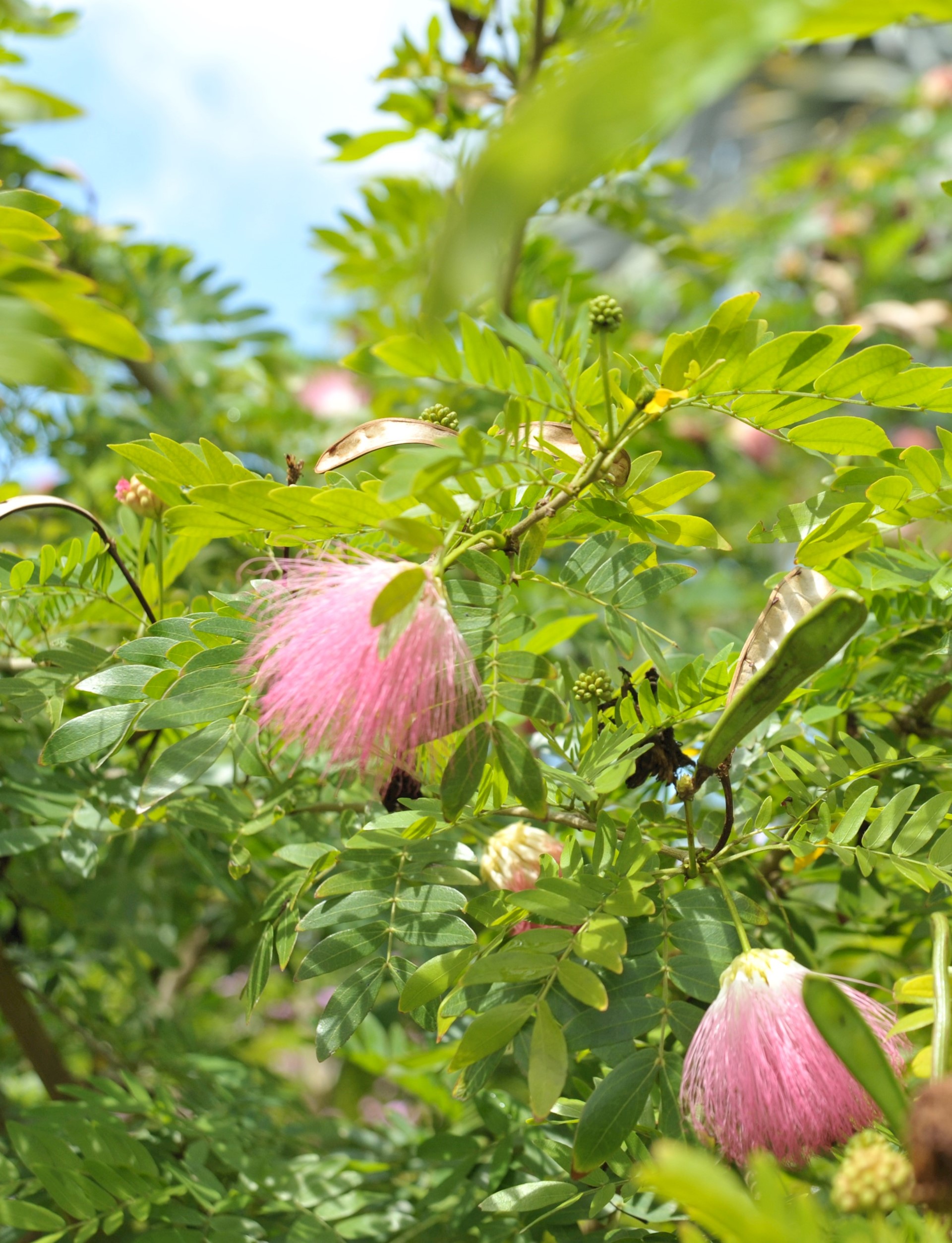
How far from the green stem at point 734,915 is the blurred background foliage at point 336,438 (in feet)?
0.80

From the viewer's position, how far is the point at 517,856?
70 centimetres

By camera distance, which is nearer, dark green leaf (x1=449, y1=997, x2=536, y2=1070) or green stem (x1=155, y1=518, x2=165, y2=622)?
dark green leaf (x1=449, y1=997, x2=536, y2=1070)

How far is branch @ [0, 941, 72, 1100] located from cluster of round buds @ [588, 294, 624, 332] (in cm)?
92

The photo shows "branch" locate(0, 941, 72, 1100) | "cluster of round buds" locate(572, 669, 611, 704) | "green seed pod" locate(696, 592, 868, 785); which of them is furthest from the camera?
"branch" locate(0, 941, 72, 1100)

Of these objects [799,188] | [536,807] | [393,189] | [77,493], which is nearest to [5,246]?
[536,807]

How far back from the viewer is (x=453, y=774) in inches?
23.4

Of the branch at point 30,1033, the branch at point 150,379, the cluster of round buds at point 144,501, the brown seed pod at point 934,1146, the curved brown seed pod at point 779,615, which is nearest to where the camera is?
the brown seed pod at point 934,1146

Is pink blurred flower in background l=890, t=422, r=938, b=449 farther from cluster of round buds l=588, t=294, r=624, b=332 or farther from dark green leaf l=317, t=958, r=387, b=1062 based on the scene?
dark green leaf l=317, t=958, r=387, b=1062

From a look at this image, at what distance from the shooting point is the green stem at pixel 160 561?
2.95ft

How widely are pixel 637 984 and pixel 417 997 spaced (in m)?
0.15

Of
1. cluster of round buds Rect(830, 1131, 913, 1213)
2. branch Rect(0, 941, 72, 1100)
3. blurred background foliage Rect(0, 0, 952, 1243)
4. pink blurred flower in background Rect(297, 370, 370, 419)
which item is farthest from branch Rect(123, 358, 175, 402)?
cluster of round buds Rect(830, 1131, 913, 1213)

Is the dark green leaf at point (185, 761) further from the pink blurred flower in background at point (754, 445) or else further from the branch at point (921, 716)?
the pink blurred flower in background at point (754, 445)

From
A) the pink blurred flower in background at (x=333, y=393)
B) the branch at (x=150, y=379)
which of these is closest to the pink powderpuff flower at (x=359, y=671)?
the branch at (x=150, y=379)

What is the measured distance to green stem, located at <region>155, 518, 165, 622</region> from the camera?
2.95 feet
